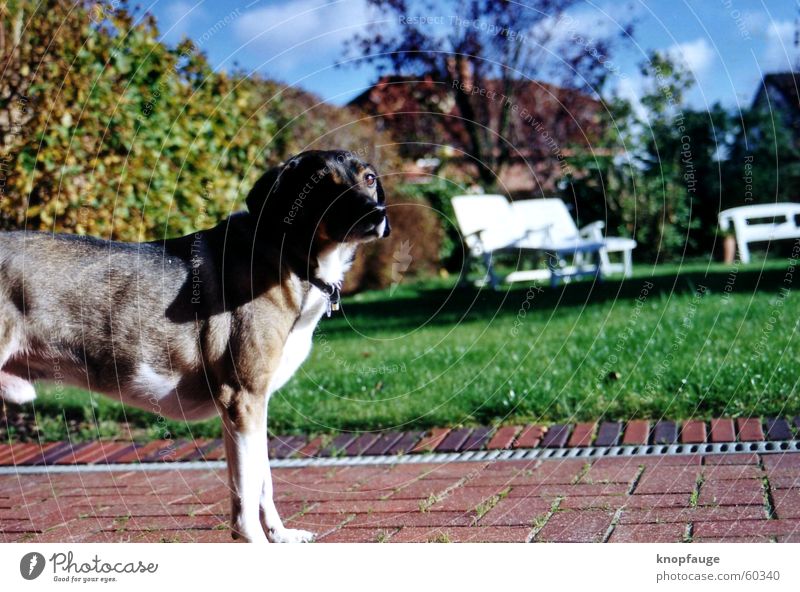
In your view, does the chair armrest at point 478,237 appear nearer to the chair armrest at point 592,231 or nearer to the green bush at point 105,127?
the chair armrest at point 592,231

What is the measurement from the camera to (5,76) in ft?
16.4

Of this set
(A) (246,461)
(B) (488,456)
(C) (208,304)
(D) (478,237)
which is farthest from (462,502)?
(D) (478,237)

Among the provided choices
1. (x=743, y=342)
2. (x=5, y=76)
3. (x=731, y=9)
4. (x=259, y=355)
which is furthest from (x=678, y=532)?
(x=5, y=76)

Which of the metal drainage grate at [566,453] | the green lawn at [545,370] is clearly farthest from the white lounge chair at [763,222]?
the metal drainage grate at [566,453]

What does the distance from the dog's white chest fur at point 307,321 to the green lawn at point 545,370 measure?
1.53m

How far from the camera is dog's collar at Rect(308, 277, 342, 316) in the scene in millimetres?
3312

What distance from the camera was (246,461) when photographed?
306 cm

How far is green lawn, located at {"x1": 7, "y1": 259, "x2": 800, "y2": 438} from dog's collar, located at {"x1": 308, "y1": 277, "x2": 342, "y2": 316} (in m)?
1.50

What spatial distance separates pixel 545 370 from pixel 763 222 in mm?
3192

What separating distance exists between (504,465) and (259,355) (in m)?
1.36

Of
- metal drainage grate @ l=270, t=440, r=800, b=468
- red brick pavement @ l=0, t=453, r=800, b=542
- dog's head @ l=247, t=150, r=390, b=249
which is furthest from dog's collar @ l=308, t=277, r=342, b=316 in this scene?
metal drainage grate @ l=270, t=440, r=800, b=468

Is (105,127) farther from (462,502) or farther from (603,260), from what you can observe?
(603,260)

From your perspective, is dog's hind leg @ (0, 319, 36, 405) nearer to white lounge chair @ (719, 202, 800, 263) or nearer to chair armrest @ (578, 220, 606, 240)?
white lounge chair @ (719, 202, 800, 263)

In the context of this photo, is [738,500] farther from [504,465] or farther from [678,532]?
[504,465]
